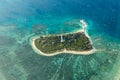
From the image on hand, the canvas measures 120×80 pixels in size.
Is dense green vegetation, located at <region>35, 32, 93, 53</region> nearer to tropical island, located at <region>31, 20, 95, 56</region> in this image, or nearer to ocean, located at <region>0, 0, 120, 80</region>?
tropical island, located at <region>31, 20, 95, 56</region>

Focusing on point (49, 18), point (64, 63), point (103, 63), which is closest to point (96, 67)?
point (103, 63)

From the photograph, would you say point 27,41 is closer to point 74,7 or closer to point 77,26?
point 77,26

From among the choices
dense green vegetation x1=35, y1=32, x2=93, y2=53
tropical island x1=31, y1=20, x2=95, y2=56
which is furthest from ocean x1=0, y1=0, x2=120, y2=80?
dense green vegetation x1=35, y1=32, x2=93, y2=53

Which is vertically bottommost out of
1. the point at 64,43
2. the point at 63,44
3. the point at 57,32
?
the point at 63,44

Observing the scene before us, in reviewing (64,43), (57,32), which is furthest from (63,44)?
(57,32)

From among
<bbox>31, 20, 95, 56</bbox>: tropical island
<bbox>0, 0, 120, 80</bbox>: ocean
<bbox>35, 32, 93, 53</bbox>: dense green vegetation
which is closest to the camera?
<bbox>0, 0, 120, 80</bbox>: ocean

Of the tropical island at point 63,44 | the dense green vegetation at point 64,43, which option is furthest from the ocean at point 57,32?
the dense green vegetation at point 64,43

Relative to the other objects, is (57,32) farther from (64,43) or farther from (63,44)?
(63,44)

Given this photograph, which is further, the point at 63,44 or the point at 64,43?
the point at 64,43

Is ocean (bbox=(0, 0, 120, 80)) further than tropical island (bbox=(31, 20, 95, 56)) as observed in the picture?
No
